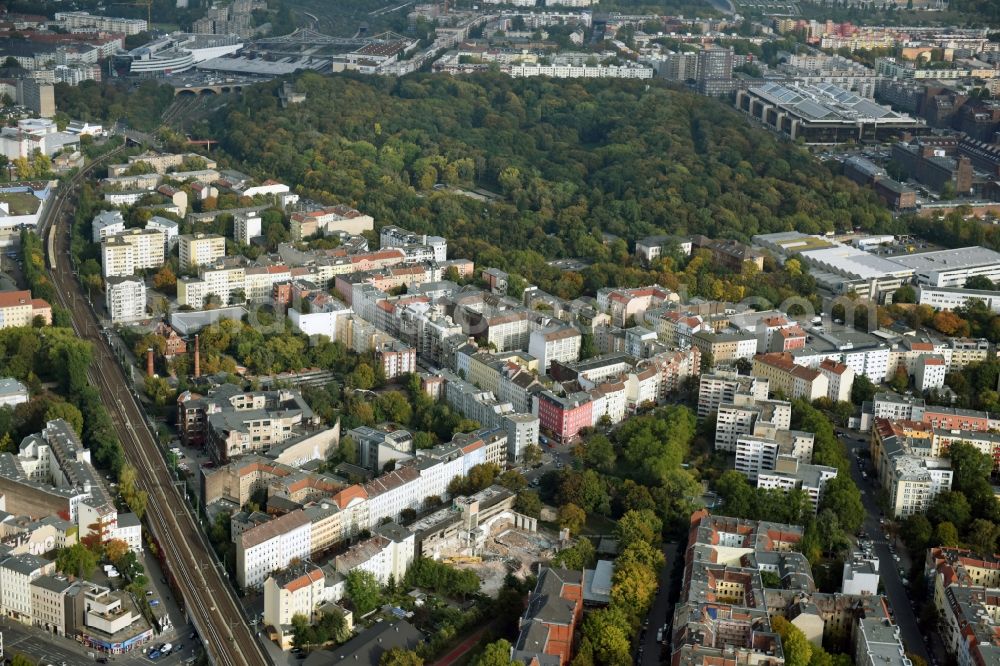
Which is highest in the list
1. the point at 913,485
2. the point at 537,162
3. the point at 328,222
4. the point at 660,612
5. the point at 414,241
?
the point at 537,162

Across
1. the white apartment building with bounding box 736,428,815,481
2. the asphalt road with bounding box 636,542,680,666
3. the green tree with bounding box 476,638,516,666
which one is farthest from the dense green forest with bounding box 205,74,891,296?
the green tree with bounding box 476,638,516,666

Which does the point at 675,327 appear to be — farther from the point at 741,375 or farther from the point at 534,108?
the point at 534,108

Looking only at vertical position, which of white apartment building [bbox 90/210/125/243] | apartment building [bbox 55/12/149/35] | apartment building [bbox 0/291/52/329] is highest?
apartment building [bbox 55/12/149/35]

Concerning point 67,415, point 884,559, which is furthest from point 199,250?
point 884,559

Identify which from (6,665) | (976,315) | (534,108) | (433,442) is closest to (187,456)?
(433,442)

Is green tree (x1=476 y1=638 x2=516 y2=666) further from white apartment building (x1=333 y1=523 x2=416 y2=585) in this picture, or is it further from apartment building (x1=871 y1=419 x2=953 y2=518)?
apartment building (x1=871 y1=419 x2=953 y2=518)

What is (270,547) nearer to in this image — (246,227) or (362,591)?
(362,591)
